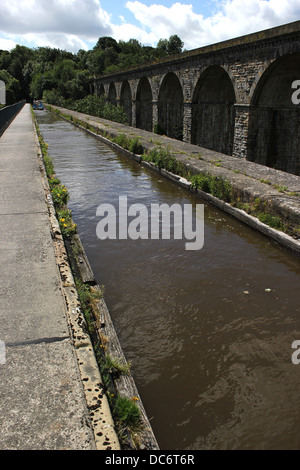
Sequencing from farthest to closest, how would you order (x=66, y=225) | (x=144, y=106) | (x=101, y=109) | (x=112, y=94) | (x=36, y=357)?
(x=112, y=94)
(x=101, y=109)
(x=144, y=106)
(x=66, y=225)
(x=36, y=357)

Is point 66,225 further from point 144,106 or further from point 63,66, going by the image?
point 63,66

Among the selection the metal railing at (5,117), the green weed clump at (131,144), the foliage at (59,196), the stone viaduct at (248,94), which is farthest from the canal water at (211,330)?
the metal railing at (5,117)

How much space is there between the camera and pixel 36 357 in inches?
96.1

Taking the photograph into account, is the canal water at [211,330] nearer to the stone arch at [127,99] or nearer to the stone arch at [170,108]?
the stone arch at [170,108]

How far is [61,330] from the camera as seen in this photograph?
2.71m

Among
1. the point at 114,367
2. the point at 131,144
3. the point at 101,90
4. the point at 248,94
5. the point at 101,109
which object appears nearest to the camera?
the point at 114,367

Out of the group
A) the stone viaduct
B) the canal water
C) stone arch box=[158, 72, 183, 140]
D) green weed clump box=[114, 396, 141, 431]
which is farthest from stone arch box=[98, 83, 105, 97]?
green weed clump box=[114, 396, 141, 431]

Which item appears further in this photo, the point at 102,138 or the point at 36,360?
the point at 102,138

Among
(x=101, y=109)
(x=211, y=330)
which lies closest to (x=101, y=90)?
(x=101, y=109)

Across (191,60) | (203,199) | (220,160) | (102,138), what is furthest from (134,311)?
(191,60)

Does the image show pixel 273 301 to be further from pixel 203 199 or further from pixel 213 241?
pixel 203 199

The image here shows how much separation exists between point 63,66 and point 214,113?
51384 mm

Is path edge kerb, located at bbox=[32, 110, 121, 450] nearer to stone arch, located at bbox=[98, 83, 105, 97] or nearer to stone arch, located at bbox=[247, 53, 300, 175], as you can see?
stone arch, located at bbox=[247, 53, 300, 175]
